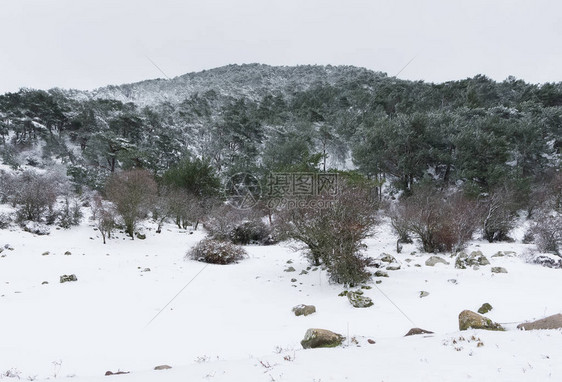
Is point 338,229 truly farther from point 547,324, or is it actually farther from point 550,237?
point 550,237

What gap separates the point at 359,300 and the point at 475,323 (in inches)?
131

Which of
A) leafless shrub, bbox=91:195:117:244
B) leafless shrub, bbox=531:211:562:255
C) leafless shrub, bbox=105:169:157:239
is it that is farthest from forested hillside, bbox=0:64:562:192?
leafless shrub, bbox=91:195:117:244

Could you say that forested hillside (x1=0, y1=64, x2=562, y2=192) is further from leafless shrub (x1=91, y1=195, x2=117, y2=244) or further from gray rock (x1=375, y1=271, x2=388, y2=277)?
gray rock (x1=375, y1=271, x2=388, y2=277)

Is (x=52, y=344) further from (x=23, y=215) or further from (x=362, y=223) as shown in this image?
(x=23, y=215)

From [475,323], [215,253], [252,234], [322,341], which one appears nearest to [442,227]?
[475,323]

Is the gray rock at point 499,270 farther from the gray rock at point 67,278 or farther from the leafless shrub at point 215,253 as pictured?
the gray rock at point 67,278

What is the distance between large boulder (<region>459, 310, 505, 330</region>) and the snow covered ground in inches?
14.4

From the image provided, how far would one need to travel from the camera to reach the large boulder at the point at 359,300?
29.1ft

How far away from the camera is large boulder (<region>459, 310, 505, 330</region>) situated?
615 cm

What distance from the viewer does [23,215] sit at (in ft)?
60.8

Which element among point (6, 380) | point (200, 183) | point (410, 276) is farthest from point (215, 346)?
point (200, 183)

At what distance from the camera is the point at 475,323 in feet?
20.5

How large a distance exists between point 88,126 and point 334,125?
39164 mm

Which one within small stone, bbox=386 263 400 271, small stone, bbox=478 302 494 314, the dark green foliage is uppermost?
small stone, bbox=478 302 494 314
